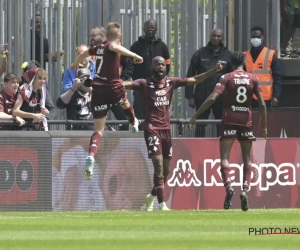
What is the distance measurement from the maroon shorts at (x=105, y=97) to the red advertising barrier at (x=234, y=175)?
2.54m

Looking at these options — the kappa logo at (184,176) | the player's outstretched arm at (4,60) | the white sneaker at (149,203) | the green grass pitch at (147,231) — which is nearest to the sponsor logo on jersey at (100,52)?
the green grass pitch at (147,231)

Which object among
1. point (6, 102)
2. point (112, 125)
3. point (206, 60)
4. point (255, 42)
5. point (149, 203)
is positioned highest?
point (255, 42)

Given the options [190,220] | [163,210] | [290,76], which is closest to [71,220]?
[190,220]

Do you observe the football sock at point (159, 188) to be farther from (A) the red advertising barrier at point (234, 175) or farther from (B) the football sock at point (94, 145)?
(A) the red advertising barrier at point (234, 175)

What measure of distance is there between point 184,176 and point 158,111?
7.07 ft

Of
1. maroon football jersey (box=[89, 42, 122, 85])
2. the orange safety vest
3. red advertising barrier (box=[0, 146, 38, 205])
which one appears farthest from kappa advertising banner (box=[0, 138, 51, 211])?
the orange safety vest

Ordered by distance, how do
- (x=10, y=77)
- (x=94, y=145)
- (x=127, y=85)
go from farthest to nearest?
1. (x=10, y=77)
2. (x=127, y=85)
3. (x=94, y=145)

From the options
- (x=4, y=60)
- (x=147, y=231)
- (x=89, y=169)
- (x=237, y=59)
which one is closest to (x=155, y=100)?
(x=237, y=59)

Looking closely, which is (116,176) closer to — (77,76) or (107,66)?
(77,76)

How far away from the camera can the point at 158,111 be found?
16.1 meters

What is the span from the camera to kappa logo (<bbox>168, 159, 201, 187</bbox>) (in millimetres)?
17891

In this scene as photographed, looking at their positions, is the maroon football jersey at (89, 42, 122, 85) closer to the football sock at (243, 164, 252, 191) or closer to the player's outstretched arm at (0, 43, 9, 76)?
the football sock at (243, 164, 252, 191)

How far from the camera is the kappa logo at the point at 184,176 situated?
17.9 m

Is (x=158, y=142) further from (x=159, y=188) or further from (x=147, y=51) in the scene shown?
(x=147, y=51)
